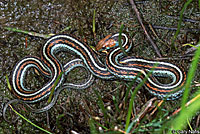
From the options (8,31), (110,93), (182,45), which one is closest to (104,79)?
(110,93)

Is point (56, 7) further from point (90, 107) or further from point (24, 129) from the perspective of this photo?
point (24, 129)

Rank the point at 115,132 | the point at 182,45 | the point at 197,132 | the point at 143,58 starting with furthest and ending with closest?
the point at 182,45 < the point at 143,58 < the point at 197,132 < the point at 115,132

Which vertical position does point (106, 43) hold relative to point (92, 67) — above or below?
above

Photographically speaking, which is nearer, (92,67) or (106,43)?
(92,67)

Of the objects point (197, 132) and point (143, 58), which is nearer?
point (197, 132)

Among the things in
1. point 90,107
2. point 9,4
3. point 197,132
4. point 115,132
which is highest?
point 9,4

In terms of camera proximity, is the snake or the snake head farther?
the snake head

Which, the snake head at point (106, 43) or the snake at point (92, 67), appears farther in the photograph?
the snake head at point (106, 43)

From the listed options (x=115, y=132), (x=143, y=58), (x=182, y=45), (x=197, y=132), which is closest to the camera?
(x=115, y=132)

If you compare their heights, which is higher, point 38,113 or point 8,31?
point 8,31
